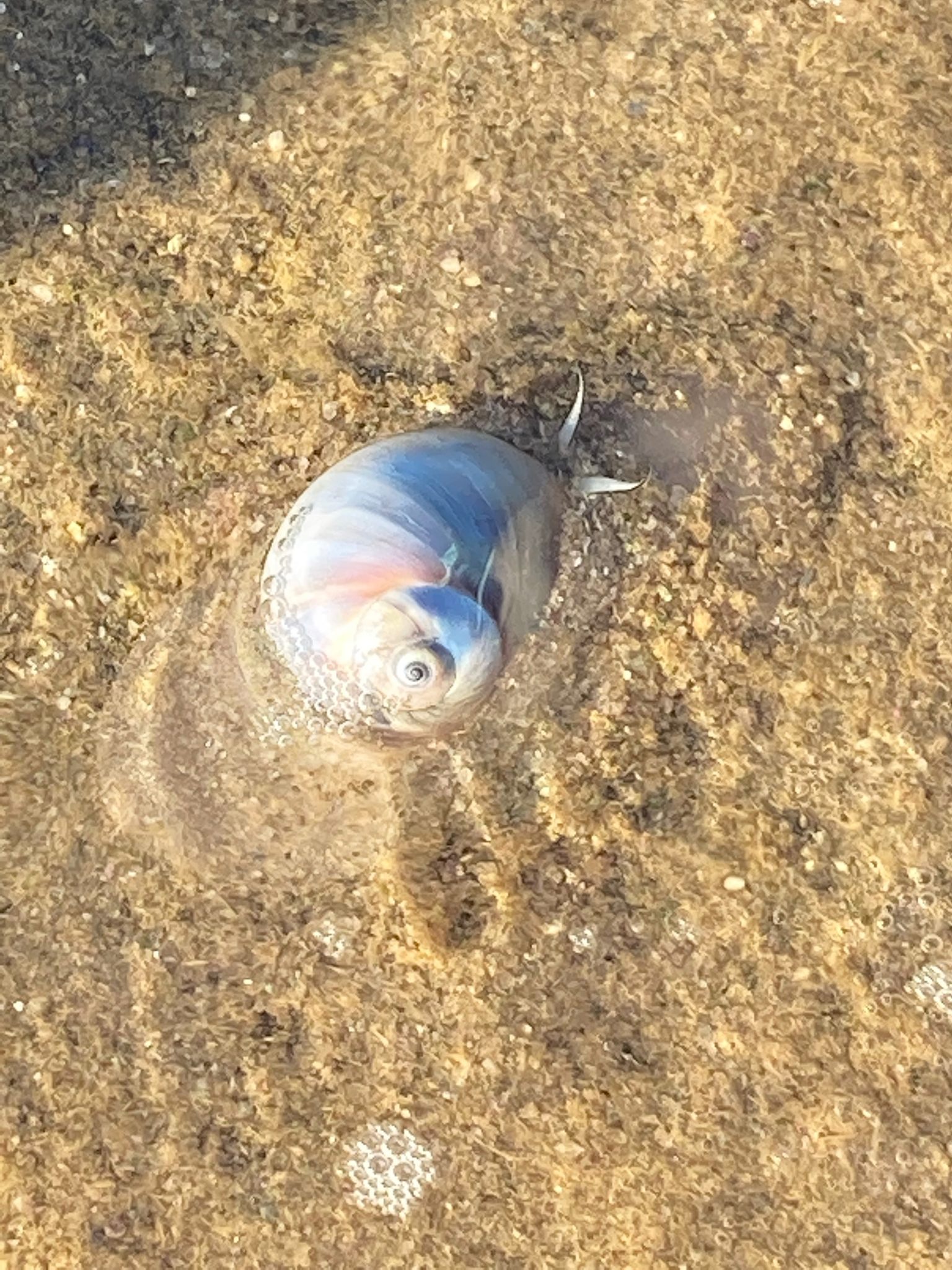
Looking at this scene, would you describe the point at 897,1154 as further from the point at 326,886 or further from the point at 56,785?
the point at 56,785

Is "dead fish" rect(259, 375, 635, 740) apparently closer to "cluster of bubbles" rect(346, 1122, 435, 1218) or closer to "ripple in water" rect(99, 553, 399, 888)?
"ripple in water" rect(99, 553, 399, 888)

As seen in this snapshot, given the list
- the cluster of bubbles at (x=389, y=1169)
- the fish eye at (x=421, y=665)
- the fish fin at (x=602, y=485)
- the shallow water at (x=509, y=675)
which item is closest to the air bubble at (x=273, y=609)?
the shallow water at (x=509, y=675)

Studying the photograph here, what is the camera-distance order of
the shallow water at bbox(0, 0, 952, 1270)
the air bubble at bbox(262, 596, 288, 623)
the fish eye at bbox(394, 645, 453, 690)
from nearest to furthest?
the fish eye at bbox(394, 645, 453, 690), the air bubble at bbox(262, 596, 288, 623), the shallow water at bbox(0, 0, 952, 1270)

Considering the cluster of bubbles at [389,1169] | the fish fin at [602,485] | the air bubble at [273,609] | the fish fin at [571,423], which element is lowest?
the cluster of bubbles at [389,1169]

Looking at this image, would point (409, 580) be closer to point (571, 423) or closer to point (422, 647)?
point (422, 647)

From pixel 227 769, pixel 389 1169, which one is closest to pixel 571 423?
pixel 227 769

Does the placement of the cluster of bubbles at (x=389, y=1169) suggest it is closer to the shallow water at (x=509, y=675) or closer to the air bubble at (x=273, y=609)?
the shallow water at (x=509, y=675)

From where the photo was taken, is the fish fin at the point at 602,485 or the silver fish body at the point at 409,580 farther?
the fish fin at the point at 602,485

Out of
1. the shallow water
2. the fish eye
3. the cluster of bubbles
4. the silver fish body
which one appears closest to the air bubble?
the silver fish body
